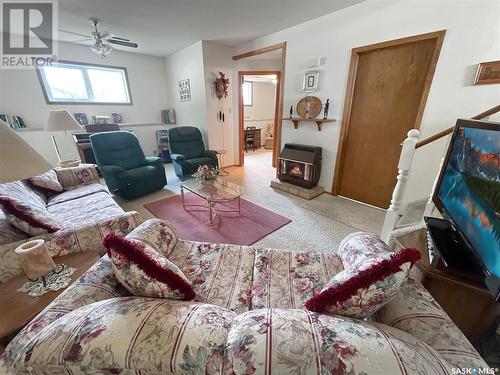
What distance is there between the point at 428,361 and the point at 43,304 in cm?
141

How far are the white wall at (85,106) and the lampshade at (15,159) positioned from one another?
404 centimetres

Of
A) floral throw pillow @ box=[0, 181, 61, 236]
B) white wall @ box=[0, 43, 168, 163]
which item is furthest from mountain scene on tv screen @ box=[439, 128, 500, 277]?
white wall @ box=[0, 43, 168, 163]

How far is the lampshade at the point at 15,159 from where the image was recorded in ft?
2.51

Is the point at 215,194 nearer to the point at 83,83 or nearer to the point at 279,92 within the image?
the point at 279,92

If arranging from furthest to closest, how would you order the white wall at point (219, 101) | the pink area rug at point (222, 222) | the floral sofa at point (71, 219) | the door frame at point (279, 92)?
the white wall at point (219, 101), the door frame at point (279, 92), the pink area rug at point (222, 222), the floral sofa at point (71, 219)

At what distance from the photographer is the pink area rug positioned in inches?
86.7

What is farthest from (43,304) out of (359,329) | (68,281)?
(359,329)

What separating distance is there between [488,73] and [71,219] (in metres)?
3.73

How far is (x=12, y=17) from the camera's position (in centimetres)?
265

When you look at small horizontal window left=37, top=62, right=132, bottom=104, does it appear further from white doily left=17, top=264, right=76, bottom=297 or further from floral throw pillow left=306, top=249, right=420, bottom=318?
floral throw pillow left=306, top=249, right=420, bottom=318

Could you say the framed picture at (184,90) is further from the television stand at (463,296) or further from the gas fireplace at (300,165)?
the television stand at (463,296)

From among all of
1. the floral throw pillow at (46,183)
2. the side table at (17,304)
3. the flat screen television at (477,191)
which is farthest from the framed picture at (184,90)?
the flat screen television at (477,191)

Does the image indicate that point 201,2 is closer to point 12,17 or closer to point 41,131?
point 12,17

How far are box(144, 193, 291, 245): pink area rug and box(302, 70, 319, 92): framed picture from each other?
1.91 meters
